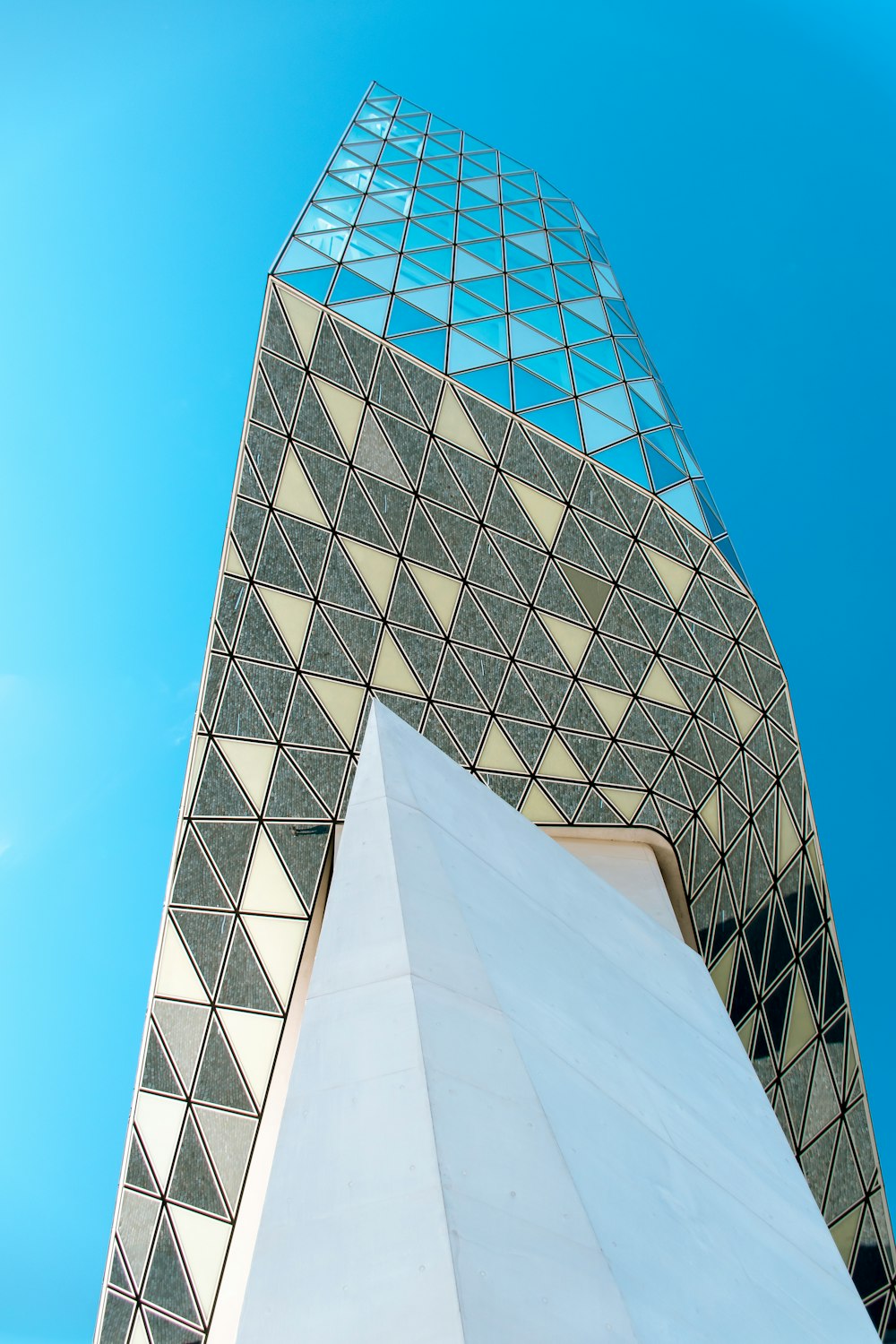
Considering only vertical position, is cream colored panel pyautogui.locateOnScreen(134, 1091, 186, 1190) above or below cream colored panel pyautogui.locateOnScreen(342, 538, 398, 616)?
below

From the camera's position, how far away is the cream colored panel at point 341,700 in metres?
15.2

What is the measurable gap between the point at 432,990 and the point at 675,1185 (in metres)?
1.73

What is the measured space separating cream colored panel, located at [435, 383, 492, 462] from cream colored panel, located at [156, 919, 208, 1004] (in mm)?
8337

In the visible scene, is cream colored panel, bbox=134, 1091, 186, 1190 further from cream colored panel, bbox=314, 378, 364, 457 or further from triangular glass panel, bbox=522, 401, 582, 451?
triangular glass panel, bbox=522, 401, 582, 451

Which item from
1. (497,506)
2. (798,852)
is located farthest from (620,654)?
(798,852)

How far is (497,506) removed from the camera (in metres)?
16.2

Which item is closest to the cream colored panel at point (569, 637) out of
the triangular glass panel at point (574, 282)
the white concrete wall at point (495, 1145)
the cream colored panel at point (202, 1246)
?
the triangular glass panel at point (574, 282)

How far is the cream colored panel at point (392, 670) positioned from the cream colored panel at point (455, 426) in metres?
Answer: 3.19

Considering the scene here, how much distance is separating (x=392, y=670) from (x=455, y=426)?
12.9 ft

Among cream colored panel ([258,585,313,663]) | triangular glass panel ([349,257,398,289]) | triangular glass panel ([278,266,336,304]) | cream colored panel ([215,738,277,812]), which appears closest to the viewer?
cream colored panel ([215,738,277,812])

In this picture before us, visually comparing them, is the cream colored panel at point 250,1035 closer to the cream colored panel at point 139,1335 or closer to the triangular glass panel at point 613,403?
the cream colored panel at point 139,1335

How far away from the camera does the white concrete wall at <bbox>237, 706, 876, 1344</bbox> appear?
433 cm

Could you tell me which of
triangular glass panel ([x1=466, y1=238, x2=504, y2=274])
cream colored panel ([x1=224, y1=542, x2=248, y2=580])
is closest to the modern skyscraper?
cream colored panel ([x1=224, y1=542, x2=248, y2=580])

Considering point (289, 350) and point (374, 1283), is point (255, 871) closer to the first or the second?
point (289, 350)
